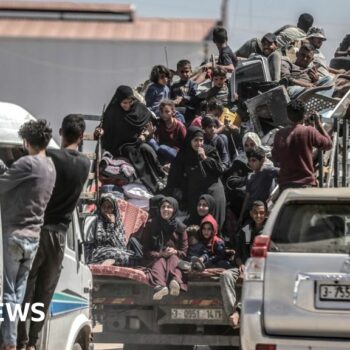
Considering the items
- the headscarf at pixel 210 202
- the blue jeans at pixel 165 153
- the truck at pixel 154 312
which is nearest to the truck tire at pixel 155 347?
the truck at pixel 154 312

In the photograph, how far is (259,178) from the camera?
14.0 meters

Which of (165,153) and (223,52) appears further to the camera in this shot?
(223,52)

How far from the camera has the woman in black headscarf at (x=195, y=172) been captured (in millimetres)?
14148

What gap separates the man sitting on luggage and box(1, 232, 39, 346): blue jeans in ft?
26.7

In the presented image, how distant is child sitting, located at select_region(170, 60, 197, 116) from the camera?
1670cm

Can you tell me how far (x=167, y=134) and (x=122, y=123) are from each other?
0.61 metres

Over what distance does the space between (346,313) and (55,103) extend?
19394 millimetres

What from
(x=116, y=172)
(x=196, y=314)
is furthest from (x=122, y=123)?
(x=196, y=314)

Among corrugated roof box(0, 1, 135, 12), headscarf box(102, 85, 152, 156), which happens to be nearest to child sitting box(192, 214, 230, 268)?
headscarf box(102, 85, 152, 156)

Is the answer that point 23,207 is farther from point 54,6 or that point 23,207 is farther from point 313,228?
point 54,6

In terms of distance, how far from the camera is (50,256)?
27.9ft

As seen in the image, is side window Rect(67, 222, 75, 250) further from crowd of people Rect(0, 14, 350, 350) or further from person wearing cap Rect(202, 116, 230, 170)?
person wearing cap Rect(202, 116, 230, 170)

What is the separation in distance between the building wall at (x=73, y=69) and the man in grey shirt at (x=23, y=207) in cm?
1827

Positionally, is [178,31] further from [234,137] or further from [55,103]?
[234,137]
